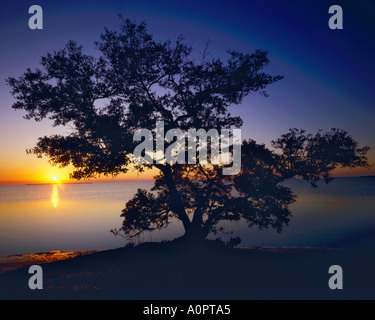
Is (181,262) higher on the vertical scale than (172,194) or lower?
lower

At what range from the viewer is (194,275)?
10.2m

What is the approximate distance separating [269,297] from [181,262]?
451cm

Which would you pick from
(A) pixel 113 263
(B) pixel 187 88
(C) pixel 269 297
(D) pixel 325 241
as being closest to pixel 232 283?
(C) pixel 269 297

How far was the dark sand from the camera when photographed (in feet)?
28.1

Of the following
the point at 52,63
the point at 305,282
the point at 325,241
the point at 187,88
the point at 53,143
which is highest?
the point at 52,63

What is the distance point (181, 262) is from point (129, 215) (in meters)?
4.22

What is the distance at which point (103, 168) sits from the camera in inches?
488

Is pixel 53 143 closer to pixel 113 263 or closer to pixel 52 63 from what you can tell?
pixel 52 63

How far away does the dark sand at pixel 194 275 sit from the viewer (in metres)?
8.57
